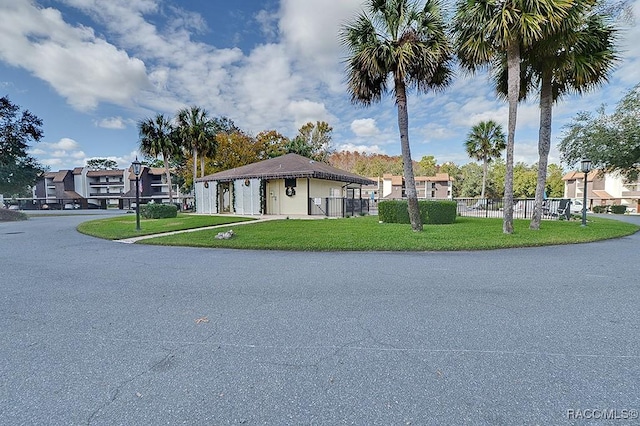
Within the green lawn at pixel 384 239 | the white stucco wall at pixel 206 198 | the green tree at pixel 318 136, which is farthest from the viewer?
the green tree at pixel 318 136

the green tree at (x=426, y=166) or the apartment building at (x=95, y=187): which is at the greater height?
the green tree at (x=426, y=166)

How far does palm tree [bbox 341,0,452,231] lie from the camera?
31.8 ft

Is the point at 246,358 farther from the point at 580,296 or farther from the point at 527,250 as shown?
the point at 527,250

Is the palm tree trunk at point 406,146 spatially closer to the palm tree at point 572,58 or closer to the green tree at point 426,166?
the palm tree at point 572,58

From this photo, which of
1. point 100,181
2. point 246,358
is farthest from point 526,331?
point 100,181

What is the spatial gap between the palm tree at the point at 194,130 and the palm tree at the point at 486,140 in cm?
2672

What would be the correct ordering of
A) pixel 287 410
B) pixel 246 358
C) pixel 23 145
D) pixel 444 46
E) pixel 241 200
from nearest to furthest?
1. pixel 287 410
2. pixel 246 358
3. pixel 444 46
4. pixel 241 200
5. pixel 23 145

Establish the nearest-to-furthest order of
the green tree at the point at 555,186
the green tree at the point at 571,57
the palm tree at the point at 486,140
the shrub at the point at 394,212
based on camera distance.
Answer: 1. the green tree at the point at 571,57
2. the shrub at the point at 394,212
3. the palm tree at the point at 486,140
4. the green tree at the point at 555,186

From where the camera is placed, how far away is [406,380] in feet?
7.33

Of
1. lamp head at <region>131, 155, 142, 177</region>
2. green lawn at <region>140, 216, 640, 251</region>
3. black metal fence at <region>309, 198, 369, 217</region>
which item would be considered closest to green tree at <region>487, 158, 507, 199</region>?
black metal fence at <region>309, 198, 369, 217</region>

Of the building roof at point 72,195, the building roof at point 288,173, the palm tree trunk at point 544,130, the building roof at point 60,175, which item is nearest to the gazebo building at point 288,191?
the building roof at point 288,173

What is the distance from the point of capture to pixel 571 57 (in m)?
10.4

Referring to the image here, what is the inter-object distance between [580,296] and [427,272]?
7.12 feet

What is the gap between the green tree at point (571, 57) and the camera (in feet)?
32.0
